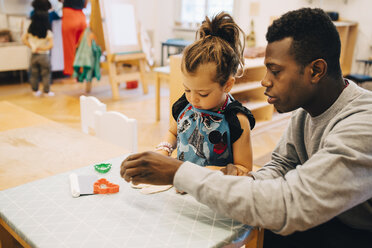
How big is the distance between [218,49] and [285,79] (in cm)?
27

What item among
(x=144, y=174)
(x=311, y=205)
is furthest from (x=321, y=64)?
(x=144, y=174)

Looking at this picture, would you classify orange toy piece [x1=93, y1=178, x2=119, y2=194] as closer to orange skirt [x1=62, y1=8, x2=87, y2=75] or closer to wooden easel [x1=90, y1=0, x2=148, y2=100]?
wooden easel [x1=90, y1=0, x2=148, y2=100]

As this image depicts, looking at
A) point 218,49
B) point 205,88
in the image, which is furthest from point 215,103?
point 218,49

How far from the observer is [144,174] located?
0.89 meters

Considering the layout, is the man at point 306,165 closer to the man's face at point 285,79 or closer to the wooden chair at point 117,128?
the man's face at point 285,79

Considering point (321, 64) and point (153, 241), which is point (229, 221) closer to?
point (153, 241)

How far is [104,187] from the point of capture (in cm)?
105

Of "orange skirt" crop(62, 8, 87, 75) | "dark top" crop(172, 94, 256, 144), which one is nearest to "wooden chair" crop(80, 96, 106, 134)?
"dark top" crop(172, 94, 256, 144)

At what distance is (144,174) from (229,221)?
25cm

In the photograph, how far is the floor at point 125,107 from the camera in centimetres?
356

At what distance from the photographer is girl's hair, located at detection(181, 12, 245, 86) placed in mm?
1118

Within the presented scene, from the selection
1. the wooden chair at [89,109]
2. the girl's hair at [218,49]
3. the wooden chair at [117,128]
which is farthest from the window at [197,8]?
the girl's hair at [218,49]

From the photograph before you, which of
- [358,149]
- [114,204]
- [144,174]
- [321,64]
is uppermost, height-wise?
[321,64]

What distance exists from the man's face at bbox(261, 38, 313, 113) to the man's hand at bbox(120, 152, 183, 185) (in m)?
0.33
